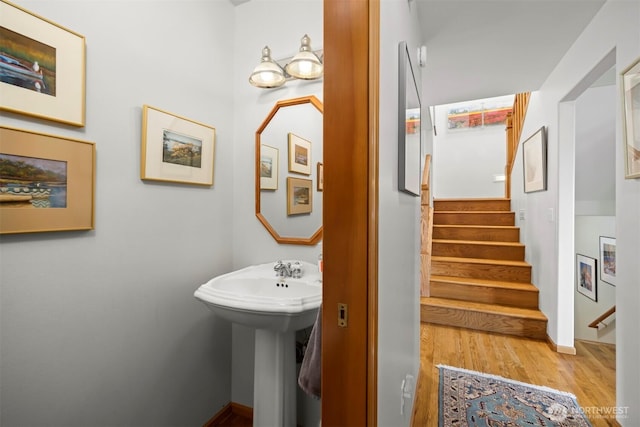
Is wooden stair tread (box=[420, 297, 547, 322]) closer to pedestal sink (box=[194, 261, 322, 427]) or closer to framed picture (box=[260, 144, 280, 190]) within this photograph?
pedestal sink (box=[194, 261, 322, 427])

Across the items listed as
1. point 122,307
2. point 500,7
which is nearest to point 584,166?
point 500,7

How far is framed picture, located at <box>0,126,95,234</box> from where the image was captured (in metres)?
0.95

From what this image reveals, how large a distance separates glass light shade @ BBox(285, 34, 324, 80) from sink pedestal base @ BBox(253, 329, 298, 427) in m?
1.31

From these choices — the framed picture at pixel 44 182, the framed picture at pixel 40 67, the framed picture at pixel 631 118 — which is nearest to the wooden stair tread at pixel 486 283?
the framed picture at pixel 631 118

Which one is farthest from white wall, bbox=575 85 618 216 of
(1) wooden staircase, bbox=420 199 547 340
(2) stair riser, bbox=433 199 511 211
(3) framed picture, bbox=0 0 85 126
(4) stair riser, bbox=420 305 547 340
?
(3) framed picture, bbox=0 0 85 126

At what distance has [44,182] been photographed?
40.4 inches

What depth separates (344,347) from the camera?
685mm

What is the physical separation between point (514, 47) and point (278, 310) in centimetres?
256

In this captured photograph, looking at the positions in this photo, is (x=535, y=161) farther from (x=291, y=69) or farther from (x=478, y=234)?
(x=291, y=69)

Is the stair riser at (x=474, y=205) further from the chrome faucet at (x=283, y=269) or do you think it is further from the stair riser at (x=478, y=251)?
the chrome faucet at (x=283, y=269)

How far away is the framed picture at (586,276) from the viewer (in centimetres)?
300

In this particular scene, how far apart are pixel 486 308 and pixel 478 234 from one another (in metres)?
1.25

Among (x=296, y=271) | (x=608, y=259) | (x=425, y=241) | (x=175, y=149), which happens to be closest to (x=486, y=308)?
(x=425, y=241)

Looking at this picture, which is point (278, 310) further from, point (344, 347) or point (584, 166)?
point (584, 166)
